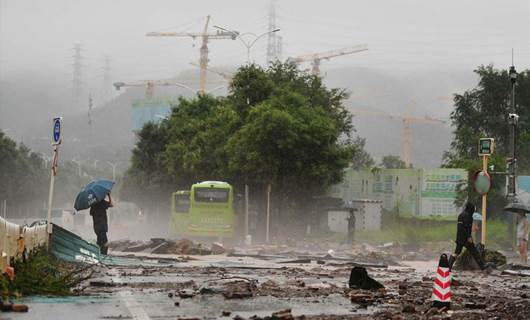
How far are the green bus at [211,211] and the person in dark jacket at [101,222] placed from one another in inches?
1028

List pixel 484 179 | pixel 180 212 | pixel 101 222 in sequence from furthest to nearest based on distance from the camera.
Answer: pixel 180 212
pixel 484 179
pixel 101 222

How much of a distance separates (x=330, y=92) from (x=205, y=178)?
9.89 m

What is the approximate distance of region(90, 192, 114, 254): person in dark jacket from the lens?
Result: 25859mm

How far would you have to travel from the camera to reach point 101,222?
1021 inches

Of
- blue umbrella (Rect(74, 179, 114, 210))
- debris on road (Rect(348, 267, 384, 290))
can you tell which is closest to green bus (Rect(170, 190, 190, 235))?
blue umbrella (Rect(74, 179, 114, 210))

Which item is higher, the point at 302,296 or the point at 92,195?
the point at 92,195

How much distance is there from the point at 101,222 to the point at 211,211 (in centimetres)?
2694

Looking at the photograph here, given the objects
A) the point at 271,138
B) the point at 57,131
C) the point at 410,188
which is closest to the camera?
the point at 57,131

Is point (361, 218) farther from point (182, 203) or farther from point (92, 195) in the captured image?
point (92, 195)

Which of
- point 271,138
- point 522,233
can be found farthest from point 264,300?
point 271,138

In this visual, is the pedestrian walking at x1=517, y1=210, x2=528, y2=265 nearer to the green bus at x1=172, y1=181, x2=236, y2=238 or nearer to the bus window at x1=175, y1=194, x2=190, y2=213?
the green bus at x1=172, y1=181, x2=236, y2=238

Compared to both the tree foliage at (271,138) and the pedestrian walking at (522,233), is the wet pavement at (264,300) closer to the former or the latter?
the pedestrian walking at (522,233)

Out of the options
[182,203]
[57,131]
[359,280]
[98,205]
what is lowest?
[359,280]

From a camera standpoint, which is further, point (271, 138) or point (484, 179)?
point (271, 138)
